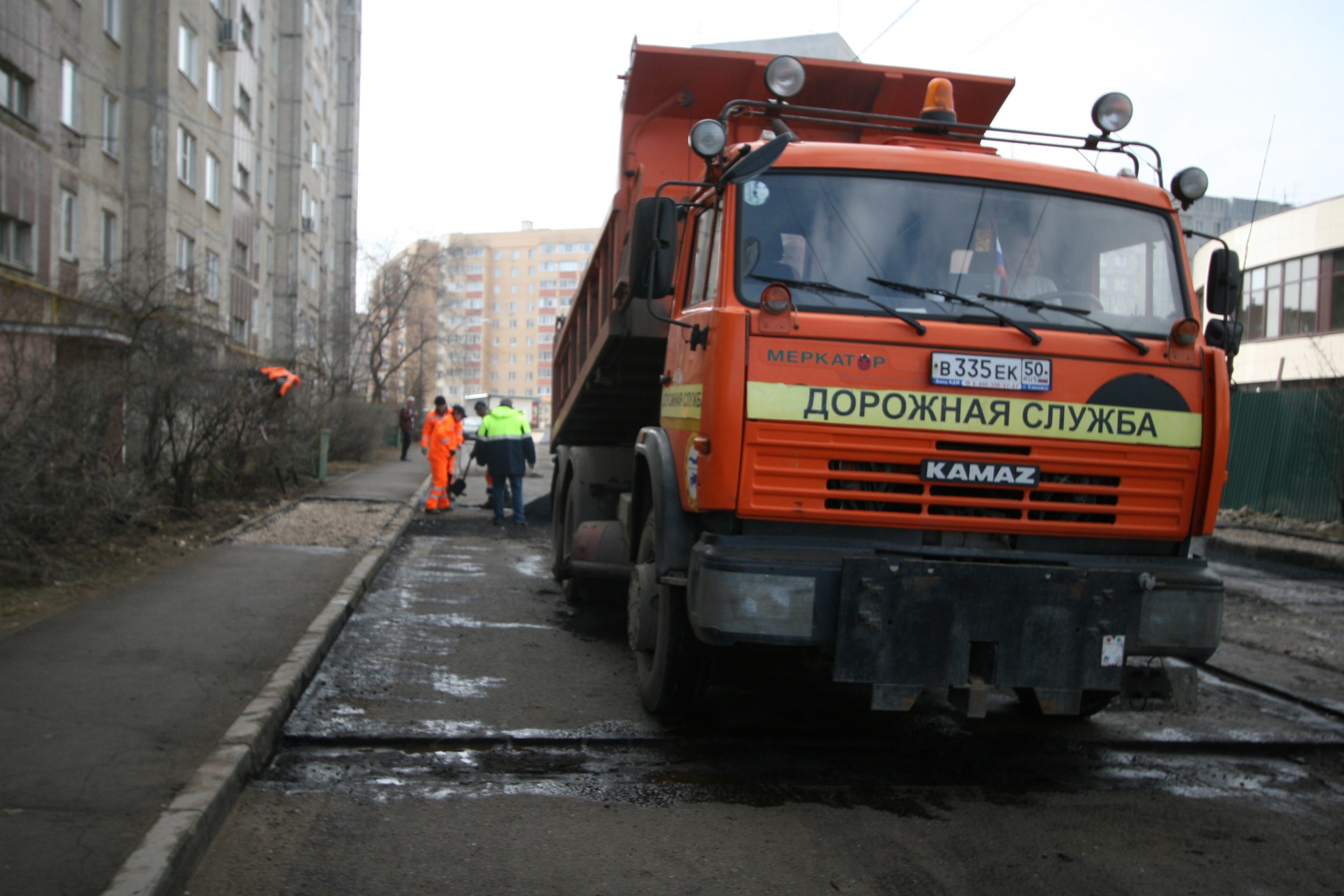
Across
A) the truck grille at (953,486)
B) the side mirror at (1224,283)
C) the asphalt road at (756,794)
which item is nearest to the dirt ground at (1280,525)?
the asphalt road at (756,794)

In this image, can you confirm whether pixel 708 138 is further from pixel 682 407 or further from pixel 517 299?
pixel 517 299

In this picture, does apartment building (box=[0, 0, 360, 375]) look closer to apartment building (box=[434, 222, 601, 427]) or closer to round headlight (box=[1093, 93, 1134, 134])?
round headlight (box=[1093, 93, 1134, 134])

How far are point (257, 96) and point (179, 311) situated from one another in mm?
26253

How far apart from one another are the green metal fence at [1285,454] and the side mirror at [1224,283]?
12776 millimetres

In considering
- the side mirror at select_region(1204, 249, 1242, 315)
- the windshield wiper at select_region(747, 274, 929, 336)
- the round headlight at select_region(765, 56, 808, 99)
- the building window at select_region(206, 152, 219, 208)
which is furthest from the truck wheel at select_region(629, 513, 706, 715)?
the building window at select_region(206, 152, 219, 208)

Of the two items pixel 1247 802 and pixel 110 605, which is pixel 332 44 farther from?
pixel 1247 802

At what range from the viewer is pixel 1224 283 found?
209 inches

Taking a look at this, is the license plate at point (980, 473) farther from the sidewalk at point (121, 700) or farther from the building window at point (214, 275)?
the building window at point (214, 275)

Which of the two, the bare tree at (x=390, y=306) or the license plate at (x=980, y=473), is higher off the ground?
the bare tree at (x=390, y=306)

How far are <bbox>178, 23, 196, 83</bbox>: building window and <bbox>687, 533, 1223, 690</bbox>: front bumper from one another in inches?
1023

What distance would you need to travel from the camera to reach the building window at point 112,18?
2222 centimetres

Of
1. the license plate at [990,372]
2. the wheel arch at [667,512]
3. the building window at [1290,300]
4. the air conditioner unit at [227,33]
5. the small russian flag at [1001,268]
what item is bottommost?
the wheel arch at [667,512]

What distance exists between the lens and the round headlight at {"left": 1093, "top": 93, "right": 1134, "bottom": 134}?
5547 mm

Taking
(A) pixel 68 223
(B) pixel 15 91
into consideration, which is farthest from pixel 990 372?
(A) pixel 68 223
